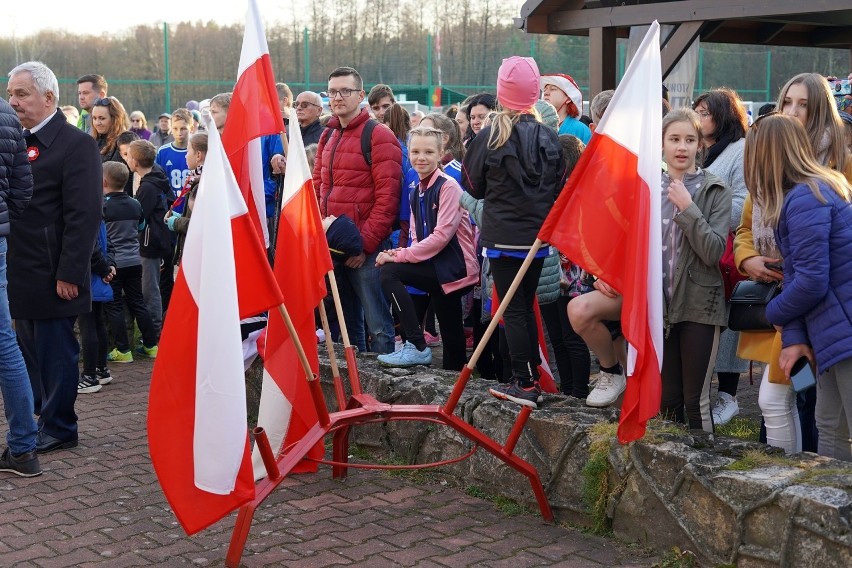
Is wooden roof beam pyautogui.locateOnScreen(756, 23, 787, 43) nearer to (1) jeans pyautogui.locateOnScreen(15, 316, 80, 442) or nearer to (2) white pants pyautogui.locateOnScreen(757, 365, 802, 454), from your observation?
(2) white pants pyautogui.locateOnScreen(757, 365, 802, 454)

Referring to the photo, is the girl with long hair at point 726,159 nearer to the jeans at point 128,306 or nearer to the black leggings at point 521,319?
the black leggings at point 521,319

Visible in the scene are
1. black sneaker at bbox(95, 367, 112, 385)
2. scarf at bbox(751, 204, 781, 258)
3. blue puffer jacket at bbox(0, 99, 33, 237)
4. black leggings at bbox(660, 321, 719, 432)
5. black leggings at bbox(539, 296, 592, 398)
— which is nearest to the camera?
scarf at bbox(751, 204, 781, 258)

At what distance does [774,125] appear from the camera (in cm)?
418

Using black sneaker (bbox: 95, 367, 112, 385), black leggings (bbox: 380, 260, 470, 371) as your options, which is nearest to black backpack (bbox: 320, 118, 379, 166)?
black leggings (bbox: 380, 260, 470, 371)

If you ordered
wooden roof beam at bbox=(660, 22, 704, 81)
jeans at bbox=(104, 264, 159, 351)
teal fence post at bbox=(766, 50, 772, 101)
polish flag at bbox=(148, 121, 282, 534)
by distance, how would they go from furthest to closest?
teal fence post at bbox=(766, 50, 772, 101), wooden roof beam at bbox=(660, 22, 704, 81), jeans at bbox=(104, 264, 159, 351), polish flag at bbox=(148, 121, 282, 534)

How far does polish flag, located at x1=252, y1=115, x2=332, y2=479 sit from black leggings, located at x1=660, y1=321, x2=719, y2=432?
1751 millimetres

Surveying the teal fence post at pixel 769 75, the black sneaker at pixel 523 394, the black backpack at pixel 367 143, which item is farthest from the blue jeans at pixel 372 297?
the teal fence post at pixel 769 75

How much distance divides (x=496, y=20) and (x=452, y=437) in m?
37.8

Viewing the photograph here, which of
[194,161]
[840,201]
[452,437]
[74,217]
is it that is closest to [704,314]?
[840,201]

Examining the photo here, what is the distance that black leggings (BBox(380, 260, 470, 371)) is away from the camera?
6086 mm

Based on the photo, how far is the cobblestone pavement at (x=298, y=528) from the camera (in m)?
4.23

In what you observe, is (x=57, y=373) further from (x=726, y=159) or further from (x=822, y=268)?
(x=822, y=268)

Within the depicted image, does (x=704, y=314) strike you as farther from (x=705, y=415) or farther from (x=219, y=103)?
(x=219, y=103)

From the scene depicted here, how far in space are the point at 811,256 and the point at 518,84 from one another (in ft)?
5.67
